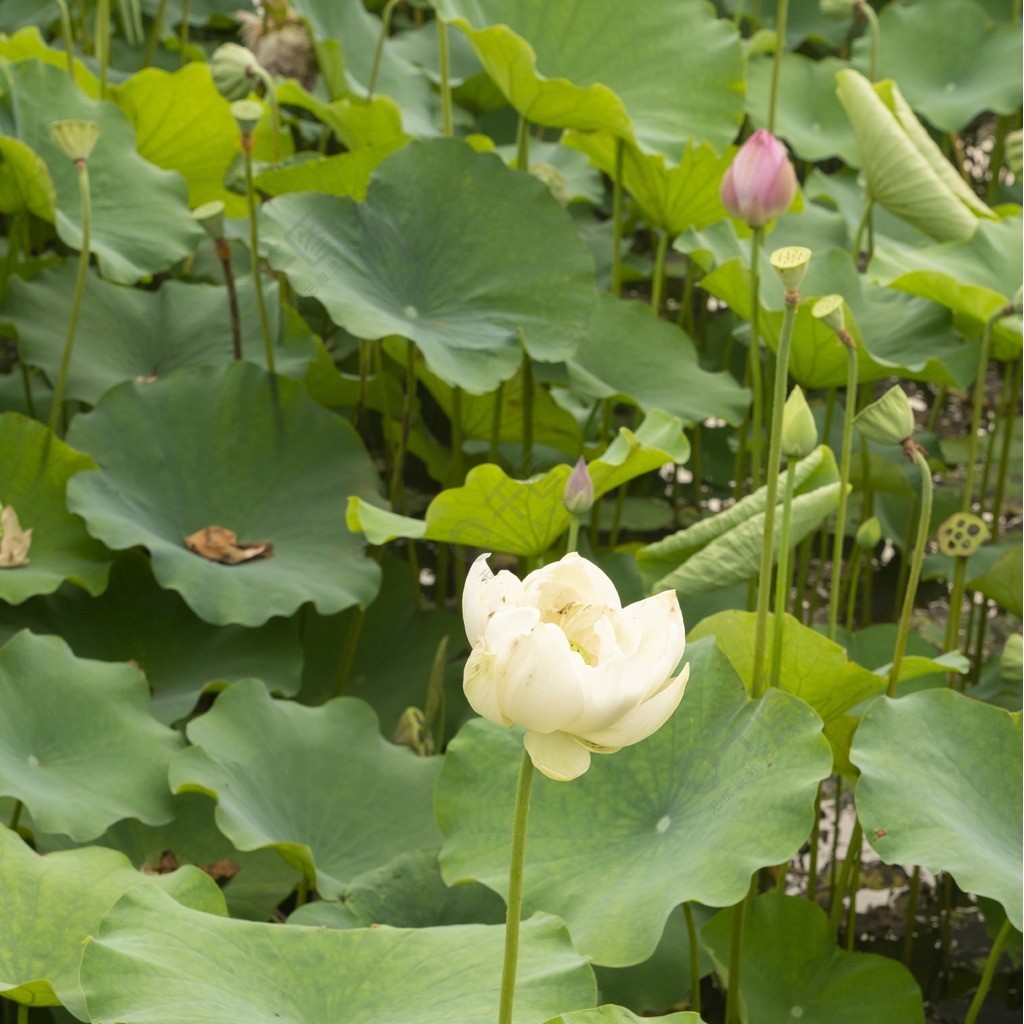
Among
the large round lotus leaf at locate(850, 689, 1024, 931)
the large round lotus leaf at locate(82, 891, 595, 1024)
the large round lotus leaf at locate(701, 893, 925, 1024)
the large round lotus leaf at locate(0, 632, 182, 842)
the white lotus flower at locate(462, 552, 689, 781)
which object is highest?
the white lotus flower at locate(462, 552, 689, 781)

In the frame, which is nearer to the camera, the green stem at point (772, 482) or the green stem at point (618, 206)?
the green stem at point (772, 482)

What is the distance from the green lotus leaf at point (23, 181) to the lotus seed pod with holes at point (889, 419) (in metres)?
1.07

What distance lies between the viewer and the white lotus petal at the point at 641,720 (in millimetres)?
655

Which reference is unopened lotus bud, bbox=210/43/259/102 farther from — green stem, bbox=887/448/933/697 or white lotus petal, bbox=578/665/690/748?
white lotus petal, bbox=578/665/690/748

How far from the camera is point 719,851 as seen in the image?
1.07m

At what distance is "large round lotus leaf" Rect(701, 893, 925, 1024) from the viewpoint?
126 cm

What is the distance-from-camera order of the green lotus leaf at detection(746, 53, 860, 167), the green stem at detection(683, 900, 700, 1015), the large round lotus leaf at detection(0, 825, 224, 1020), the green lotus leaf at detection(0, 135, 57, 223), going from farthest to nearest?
the green lotus leaf at detection(746, 53, 860, 167) < the green lotus leaf at detection(0, 135, 57, 223) < the green stem at detection(683, 900, 700, 1015) < the large round lotus leaf at detection(0, 825, 224, 1020)

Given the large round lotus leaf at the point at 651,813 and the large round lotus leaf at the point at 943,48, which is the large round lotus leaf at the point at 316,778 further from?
the large round lotus leaf at the point at 943,48

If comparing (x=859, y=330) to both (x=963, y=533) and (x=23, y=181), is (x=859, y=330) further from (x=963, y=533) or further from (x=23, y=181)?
(x=23, y=181)

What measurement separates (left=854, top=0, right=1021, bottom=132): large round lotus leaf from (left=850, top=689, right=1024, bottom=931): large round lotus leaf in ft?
6.49

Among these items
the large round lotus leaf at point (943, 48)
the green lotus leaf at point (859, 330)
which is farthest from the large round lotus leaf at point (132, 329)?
the large round lotus leaf at point (943, 48)

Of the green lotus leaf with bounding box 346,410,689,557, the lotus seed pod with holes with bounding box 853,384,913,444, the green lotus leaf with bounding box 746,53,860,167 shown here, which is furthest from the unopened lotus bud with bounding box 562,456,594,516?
the green lotus leaf with bounding box 746,53,860,167

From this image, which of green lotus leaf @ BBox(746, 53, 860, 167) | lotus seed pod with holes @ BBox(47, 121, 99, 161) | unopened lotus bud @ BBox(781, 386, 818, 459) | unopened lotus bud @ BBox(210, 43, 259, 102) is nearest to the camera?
unopened lotus bud @ BBox(781, 386, 818, 459)

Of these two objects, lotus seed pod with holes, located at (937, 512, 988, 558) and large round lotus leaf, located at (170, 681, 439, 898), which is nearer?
large round lotus leaf, located at (170, 681, 439, 898)
